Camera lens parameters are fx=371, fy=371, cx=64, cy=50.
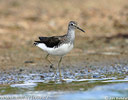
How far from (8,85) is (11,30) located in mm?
6818

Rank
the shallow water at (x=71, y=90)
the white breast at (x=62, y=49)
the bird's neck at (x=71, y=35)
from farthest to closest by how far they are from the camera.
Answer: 1. the bird's neck at (x=71, y=35)
2. the white breast at (x=62, y=49)
3. the shallow water at (x=71, y=90)

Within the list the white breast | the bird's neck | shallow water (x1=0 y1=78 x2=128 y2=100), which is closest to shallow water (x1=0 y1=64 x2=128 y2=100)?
shallow water (x1=0 y1=78 x2=128 y2=100)

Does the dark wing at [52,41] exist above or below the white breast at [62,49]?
above

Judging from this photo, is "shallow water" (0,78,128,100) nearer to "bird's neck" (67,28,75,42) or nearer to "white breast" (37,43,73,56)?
"white breast" (37,43,73,56)

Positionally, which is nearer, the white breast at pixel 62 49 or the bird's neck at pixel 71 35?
the white breast at pixel 62 49

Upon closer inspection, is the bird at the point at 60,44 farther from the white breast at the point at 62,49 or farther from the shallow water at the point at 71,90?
the shallow water at the point at 71,90

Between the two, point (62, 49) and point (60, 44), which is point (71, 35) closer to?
point (60, 44)

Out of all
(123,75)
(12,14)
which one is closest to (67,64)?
(123,75)

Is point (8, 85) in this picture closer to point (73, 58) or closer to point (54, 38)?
point (54, 38)

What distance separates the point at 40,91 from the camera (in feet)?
Result: 26.5

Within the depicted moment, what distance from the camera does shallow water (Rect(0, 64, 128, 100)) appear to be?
7.66m

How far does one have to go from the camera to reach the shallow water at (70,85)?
766 cm

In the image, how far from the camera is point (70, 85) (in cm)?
859

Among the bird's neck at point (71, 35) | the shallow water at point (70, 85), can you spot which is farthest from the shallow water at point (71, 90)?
the bird's neck at point (71, 35)
